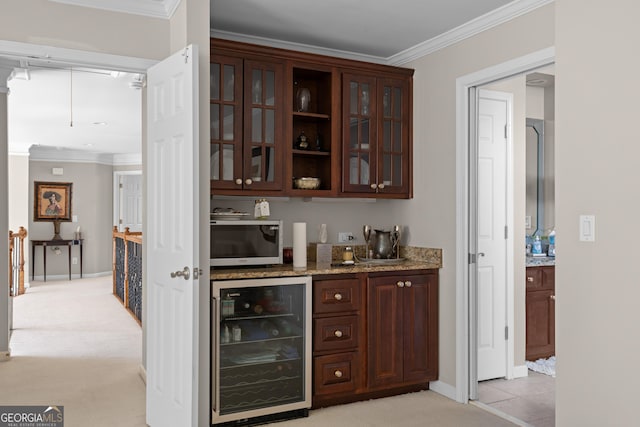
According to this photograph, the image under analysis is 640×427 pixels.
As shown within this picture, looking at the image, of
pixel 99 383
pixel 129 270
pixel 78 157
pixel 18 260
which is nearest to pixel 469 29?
pixel 99 383

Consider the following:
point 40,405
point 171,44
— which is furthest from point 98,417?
point 171,44

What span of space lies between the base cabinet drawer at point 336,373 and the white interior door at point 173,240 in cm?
96

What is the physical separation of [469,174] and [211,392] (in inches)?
88.5

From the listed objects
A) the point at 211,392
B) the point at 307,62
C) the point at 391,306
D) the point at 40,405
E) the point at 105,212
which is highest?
the point at 307,62

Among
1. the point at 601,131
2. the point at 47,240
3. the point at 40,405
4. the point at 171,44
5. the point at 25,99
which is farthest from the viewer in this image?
the point at 47,240

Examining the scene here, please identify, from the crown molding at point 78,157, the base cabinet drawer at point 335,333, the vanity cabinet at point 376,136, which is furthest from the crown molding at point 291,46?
the crown molding at point 78,157

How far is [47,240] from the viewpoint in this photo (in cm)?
1053

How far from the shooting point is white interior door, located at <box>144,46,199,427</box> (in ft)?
9.05

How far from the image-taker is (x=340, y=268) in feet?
11.7

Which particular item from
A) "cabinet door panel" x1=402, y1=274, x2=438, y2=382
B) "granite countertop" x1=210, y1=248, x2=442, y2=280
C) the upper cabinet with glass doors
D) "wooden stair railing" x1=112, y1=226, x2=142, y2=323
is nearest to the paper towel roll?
"granite countertop" x1=210, y1=248, x2=442, y2=280

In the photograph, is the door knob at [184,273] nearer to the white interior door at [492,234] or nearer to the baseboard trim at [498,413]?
the baseboard trim at [498,413]

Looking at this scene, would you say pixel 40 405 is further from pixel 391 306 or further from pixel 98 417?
pixel 391 306

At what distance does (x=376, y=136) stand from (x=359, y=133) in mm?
148

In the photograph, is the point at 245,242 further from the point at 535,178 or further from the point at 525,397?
the point at 535,178
